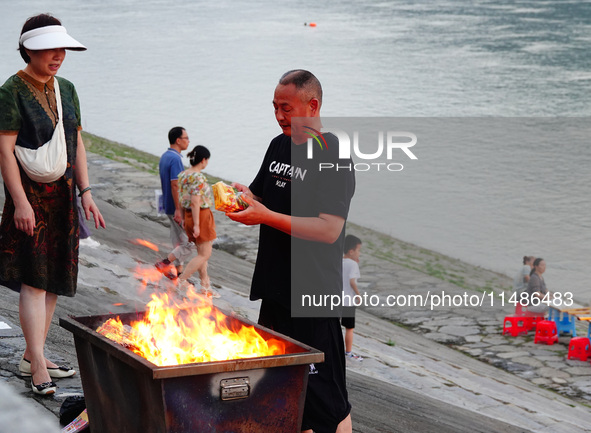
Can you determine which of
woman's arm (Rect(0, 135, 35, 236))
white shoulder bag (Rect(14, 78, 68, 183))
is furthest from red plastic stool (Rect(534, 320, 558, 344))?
woman's arm (Rect(0, 135, 35, 236))

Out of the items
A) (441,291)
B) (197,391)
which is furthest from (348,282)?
(197,391)

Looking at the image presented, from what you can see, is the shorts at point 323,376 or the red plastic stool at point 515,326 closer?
the shorts at point 323,376

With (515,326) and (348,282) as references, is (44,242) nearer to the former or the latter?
(348,282)

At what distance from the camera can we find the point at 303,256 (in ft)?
12.8

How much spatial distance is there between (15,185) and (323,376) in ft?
6.08

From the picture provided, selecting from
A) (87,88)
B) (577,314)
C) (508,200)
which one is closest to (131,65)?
(87,88)

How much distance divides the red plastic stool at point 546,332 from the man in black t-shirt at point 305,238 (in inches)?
292

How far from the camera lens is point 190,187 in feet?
28.9

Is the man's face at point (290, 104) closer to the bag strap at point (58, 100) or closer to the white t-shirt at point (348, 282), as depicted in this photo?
the bag strap at point (58, 100)

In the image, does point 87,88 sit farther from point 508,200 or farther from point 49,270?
point 49,270

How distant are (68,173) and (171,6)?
94138 millimetres

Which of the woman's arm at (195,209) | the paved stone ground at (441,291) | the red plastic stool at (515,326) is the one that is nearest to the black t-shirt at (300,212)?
the woman's arm at (195,209)

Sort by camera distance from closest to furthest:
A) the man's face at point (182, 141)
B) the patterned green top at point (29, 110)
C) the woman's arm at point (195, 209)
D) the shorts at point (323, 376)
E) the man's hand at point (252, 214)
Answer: the man's hand at point (252, 214) < the shorts at point (323, 376) < the patterned green top at point (29, 110) < the woman's arm at point (195, 209) < the man's face at point (182, 141)

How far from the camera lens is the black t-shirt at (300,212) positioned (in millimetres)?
3701
